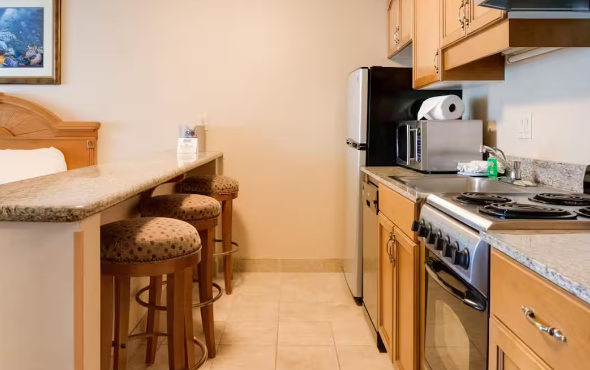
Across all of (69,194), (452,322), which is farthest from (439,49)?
(69,194)

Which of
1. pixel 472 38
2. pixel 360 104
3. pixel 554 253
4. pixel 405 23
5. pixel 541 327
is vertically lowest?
pixel 541 327

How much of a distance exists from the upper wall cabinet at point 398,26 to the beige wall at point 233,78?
14cm

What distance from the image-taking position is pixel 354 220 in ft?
10.4

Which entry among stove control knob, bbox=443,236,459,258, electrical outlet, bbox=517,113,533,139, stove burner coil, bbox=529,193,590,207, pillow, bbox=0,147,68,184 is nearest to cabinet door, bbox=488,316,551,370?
stove control knob, bbox=443,236,459,258

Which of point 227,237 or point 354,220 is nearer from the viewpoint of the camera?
point 354,220

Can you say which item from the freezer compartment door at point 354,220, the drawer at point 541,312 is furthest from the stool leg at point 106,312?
the freezer compartment door at point 354,220

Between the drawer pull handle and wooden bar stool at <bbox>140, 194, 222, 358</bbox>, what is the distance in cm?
164

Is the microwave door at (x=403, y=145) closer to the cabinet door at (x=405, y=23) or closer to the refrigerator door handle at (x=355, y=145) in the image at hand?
the refrigerator door handle at (x=355, y=145)

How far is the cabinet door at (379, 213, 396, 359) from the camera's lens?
84.7 inches

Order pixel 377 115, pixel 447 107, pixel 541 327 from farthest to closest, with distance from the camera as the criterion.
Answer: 1. pixel 377 115
2. pixel 447 107
3. pixel 541 327

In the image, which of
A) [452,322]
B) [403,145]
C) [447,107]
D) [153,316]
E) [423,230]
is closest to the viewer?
[452,322]

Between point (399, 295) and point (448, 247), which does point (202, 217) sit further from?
point (448, 247)

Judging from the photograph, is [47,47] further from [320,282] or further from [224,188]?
[320,282]

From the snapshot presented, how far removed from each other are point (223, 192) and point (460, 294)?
7.00 feet
